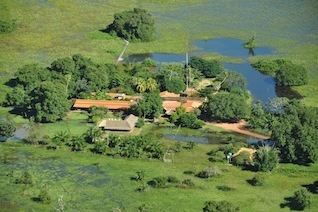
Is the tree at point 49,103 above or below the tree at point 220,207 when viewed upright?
above

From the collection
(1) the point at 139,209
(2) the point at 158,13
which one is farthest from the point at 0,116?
(2) the point at 158,13

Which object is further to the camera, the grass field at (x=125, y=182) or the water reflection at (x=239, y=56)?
the water reflection at (x=239, y=56)

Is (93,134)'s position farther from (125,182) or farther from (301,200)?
(301,200)

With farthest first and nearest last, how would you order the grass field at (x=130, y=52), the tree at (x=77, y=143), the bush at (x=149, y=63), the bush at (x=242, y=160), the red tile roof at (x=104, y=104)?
the bush at (x=149, y=63) → the red tile roof at (x=104, y=104) → the tree at (x=77, y=143) → the bush at (x=242, y=160) → the grass field at (x=130, y=52)

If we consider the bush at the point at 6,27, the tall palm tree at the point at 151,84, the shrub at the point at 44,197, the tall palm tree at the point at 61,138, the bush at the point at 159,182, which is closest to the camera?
the shrub at the point at 44,197

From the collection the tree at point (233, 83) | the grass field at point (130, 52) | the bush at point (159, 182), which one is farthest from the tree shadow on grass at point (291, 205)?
the tree at point (233, 83)

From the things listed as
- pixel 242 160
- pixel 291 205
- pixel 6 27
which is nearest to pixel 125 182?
pixel 242 160

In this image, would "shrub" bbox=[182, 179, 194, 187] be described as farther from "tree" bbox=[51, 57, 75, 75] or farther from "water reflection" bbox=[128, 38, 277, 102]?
"tree" bbox=[51, 57, 75, 75]

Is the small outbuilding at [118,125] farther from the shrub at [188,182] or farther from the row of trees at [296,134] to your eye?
the row of trees at [296,134]

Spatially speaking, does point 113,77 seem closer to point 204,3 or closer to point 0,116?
point 0,116
